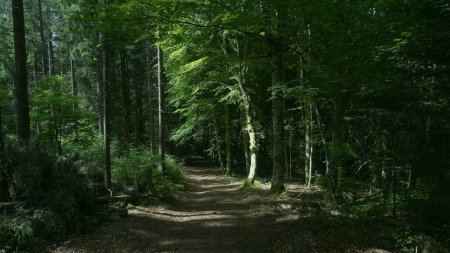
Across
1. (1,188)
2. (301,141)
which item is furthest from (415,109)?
(301,141)

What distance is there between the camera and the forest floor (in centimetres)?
731

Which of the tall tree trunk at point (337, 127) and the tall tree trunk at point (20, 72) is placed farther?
the tall tree trunk at point (337, 127)

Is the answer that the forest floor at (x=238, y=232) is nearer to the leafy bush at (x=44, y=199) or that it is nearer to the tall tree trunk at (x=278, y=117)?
the leafy bush at (x=44, y=199)

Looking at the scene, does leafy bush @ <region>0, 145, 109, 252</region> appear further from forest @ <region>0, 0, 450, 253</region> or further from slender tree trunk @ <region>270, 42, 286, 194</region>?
slender tree trunk @ <region>270, 42, 286, 194</region>

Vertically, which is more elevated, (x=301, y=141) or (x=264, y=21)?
(x=264, y=21)

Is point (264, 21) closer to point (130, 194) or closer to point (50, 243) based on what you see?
point (130, 194)

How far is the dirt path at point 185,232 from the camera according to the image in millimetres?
7598

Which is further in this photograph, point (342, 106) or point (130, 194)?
point (130, 194)

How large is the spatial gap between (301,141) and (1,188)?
701 inches

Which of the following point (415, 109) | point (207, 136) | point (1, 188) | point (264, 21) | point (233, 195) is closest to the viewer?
point (415, 109)

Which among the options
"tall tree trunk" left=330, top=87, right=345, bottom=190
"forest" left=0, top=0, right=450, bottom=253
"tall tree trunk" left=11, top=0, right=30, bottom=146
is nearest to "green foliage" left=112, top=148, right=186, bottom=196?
"forest" left=0, top=0, right=450, bottom=253

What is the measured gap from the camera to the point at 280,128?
1307cm

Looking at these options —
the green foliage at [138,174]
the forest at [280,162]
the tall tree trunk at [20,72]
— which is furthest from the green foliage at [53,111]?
the tall tree trunk at [20,72]

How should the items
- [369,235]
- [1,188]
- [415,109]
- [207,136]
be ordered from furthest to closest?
[207,136]
[1,188]
[369,235]
[415,109]
